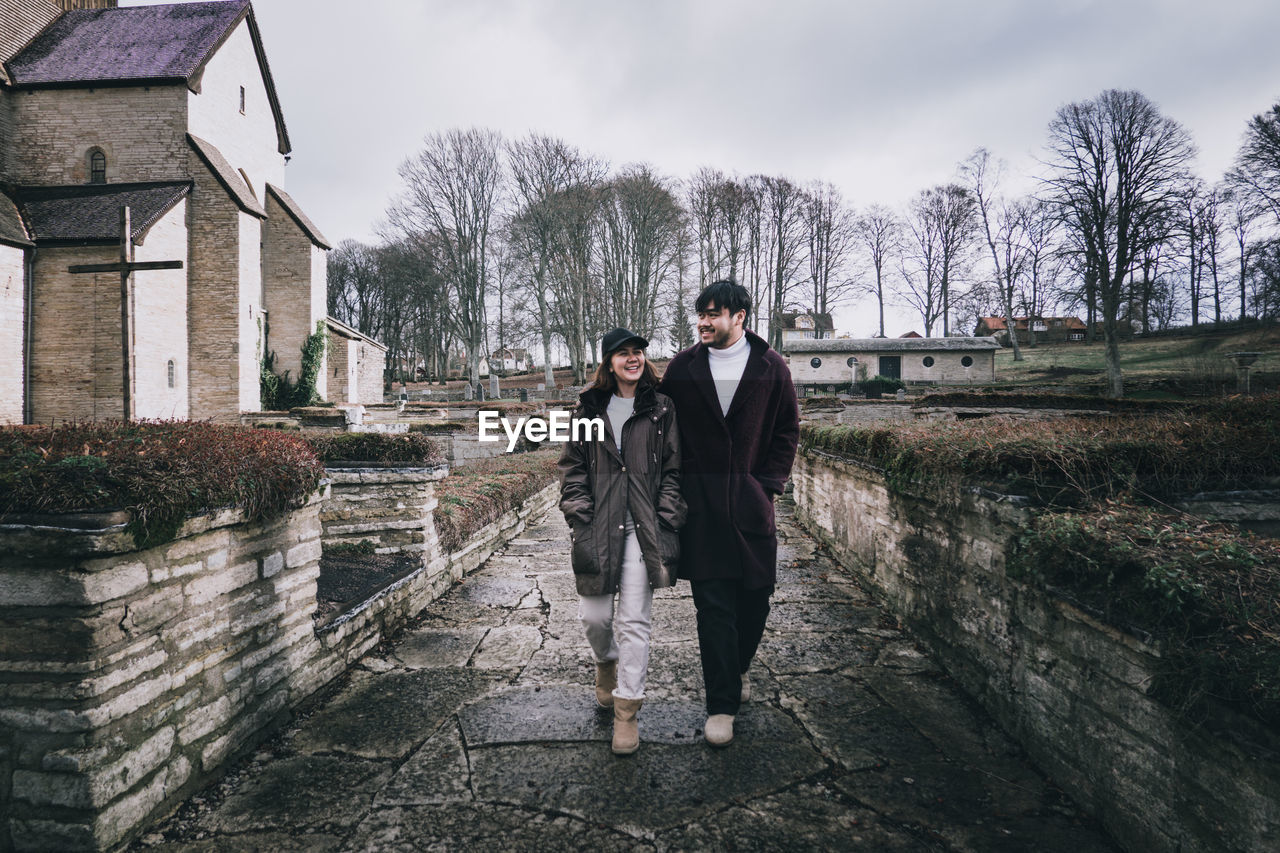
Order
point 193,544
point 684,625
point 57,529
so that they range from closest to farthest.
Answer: point 57,529 → point 193,544 → point 684,625

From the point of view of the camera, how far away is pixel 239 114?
23.0m

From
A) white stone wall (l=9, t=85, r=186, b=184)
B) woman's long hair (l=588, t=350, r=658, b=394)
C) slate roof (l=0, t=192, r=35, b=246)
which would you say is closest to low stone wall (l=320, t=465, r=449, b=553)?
woman's long hair (l=588, t=350, r=658, b=394)

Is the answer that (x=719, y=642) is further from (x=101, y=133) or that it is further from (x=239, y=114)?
(x=239, y=114)

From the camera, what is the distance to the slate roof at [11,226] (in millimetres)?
16328

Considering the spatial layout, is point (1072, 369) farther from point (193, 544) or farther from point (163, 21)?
point (163, 21)

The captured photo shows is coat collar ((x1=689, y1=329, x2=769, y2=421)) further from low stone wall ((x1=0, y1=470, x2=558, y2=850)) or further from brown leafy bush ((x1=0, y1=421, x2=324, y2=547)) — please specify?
low stone wall ((x1=0, y1=470, x2=558, y2=850))

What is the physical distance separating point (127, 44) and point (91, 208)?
7434 millimetres

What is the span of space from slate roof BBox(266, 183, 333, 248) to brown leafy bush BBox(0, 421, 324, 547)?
24014 millimetres

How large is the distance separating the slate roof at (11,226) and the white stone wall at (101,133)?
2.42m

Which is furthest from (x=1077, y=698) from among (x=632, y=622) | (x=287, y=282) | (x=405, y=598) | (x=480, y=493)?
(x=287, y=282)

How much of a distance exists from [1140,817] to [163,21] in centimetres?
3158

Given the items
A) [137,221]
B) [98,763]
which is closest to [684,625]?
[98,763]

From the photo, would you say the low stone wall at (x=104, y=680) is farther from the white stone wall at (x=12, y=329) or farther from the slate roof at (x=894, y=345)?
the slate roof at (x=894, y=345)

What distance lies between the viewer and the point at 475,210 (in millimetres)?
34938
